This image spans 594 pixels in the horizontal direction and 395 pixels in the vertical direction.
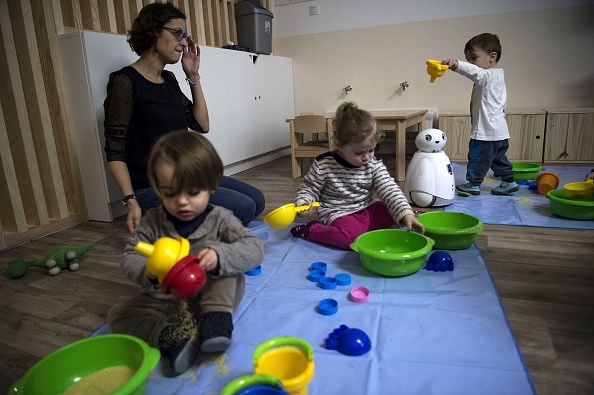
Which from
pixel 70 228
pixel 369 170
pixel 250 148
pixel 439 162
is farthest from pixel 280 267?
pixel 250 148

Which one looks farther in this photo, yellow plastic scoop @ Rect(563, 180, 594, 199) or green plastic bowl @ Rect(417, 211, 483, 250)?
yellow plastic scoop @ Rect(563, 180, 594, 199)

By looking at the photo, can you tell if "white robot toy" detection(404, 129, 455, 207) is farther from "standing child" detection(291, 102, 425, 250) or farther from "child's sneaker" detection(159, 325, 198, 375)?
"child's sneaker" detection(159, 325, 198, 375)

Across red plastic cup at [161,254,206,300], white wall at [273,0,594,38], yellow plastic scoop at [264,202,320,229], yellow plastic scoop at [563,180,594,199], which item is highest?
white wall at [273,0,594,38]

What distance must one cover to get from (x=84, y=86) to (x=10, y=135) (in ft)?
1.35

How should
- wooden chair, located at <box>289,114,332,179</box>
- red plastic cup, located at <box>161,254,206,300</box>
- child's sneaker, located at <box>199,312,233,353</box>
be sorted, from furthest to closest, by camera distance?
1. wooden chair, located at <box>289,114,332,179</box>
2. child's sneaker, located at <box>199,312,233,353</box>
3. red plastic cup, located at <box>161,254,206,300</box>

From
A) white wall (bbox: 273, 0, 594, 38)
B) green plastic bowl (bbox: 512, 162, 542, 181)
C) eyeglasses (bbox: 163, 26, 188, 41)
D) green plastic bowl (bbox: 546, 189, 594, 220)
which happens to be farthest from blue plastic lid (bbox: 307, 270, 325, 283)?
white wall (bbox: 273, 0, 594, 38)

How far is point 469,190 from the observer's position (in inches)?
86.4

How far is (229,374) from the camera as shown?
839 mm

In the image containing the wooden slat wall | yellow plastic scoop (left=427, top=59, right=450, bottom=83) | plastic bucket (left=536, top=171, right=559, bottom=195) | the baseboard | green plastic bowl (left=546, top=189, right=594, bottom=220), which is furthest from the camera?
the baseboard

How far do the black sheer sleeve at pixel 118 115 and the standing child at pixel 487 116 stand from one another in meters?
1.58

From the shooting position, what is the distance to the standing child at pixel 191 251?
842 mm

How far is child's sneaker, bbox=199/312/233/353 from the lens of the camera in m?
0.82

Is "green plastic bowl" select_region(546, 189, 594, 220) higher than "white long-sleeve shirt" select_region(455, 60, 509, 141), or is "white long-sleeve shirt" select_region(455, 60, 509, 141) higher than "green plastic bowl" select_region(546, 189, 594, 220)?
"white long-sleeve shirt" select_region(455, 60, 509, 141)

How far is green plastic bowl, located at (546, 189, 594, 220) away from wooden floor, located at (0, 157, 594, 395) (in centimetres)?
14
